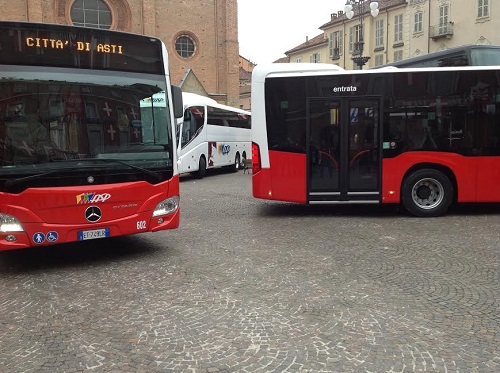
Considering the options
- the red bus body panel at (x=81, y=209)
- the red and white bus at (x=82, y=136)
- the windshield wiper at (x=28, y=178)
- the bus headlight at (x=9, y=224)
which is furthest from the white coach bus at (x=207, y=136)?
the bus headlight at (x=9, y=224)

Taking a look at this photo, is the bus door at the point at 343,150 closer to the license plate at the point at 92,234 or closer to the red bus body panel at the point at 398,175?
the red bus body panel at the point at 398,175

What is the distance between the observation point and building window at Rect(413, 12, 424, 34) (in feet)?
131

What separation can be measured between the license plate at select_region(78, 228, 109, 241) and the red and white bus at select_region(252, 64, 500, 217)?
163 inches

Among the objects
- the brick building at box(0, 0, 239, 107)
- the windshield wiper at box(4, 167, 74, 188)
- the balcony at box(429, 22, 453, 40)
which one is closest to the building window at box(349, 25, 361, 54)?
the balcony at box(429, 22, 453, 40)

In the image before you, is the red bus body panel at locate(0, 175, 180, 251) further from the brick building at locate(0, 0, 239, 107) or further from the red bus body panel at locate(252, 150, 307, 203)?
the brick building at locate(0, 0, 239, 107)

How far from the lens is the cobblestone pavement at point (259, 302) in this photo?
3490 mm

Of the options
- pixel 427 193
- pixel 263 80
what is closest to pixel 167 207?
pixel 263 80

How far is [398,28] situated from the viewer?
42.5m

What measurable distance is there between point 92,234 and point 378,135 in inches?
232

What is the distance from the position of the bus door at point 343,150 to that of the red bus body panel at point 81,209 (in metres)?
3.77

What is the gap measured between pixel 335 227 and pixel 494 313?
4.25 metres

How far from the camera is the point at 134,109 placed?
6234 millimetres

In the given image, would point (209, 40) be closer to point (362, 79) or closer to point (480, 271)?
point (362, 79)

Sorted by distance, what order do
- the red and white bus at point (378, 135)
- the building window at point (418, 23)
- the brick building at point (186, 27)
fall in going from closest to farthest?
the red and white bus at point (378, 135), the brick building at point (186, 27), the building window at point (418, 23)
